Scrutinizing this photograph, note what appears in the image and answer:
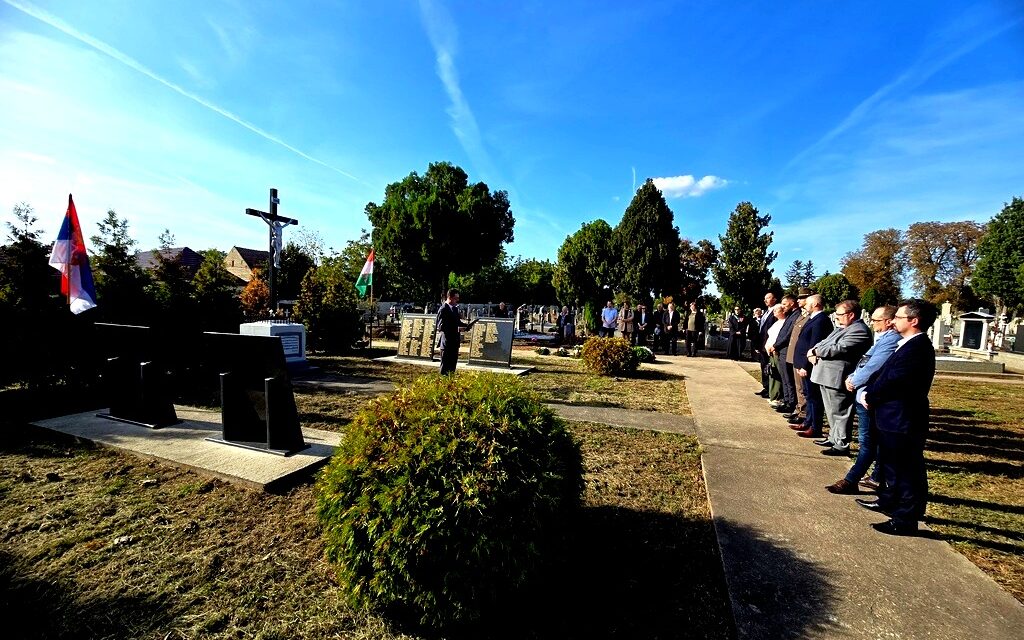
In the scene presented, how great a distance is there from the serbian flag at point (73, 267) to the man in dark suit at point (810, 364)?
10.5m

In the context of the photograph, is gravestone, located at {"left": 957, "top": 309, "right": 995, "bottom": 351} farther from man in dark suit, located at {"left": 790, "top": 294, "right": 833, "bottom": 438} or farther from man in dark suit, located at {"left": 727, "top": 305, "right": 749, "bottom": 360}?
man in dark suit, located at {"left": 790, "top": 294, "right": 833, "bottom": 438}

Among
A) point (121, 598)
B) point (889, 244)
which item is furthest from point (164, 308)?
point (889, 244)

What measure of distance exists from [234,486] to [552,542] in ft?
10.2

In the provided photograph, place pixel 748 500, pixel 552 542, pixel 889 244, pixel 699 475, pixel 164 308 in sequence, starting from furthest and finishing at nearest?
pixel 889 244, pixel 164 308, pixel 699 475, pixel 748 500, pixel 552 542

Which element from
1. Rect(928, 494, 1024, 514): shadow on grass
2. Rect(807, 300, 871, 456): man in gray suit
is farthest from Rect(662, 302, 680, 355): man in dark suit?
Rect(928, 494, 1024, 514): shadow on grass

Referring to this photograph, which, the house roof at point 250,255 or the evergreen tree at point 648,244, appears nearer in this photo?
the evergreen tree at point 648,244

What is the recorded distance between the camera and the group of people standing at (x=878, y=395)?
3.23 metres

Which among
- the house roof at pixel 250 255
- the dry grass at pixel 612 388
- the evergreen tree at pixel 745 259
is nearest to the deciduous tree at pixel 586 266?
the evergreen tree at pixel 745 259

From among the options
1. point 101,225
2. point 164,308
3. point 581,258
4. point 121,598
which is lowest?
point 121,598

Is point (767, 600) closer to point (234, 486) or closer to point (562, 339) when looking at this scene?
point (234, 486)

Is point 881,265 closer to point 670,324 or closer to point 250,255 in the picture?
point 670,324

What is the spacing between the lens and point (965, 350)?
58.4ft

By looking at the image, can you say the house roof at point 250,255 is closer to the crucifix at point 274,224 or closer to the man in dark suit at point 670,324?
the crucifix at point 274,224

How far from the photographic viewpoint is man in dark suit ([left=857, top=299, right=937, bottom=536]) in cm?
317
